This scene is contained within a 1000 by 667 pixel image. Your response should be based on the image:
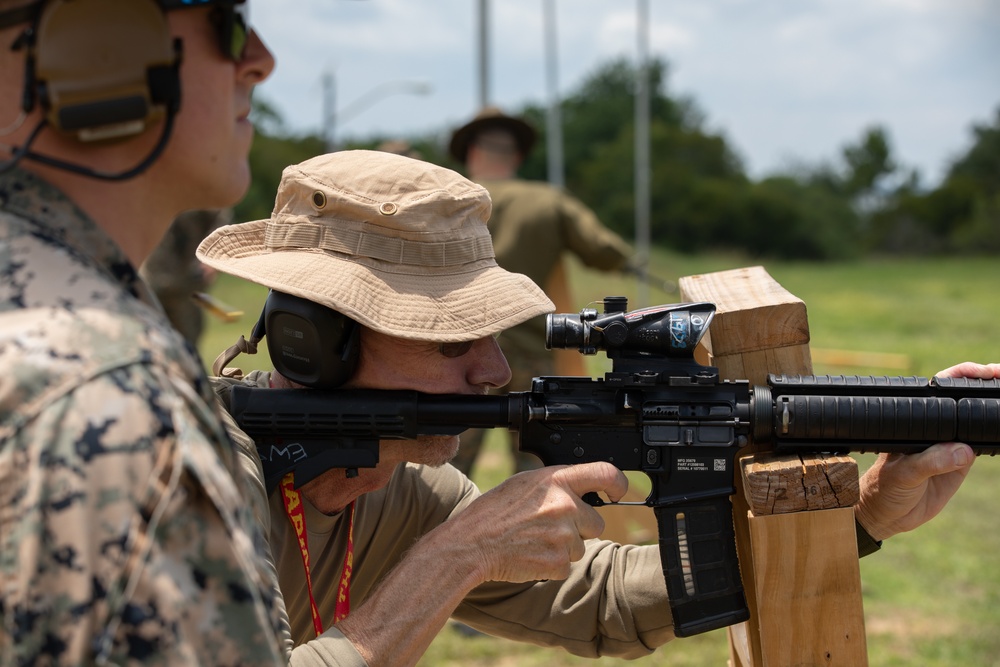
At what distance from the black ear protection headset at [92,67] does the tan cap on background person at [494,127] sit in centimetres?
654

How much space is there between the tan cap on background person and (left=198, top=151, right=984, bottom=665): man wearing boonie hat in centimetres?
535

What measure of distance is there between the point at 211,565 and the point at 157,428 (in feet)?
0.56

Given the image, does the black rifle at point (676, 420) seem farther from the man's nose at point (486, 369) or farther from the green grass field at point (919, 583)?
the green grass field at point (919, 583)

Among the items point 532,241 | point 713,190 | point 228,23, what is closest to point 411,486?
point 228,23

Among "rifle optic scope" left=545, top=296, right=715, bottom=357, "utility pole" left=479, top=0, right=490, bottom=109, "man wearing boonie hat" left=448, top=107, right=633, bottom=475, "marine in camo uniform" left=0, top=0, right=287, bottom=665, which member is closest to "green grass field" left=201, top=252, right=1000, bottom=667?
"man wearing boonie hat" left=448, top=107, right=633, bottom=475

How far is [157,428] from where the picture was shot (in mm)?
1168

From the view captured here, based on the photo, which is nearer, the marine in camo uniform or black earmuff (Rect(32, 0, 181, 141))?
the marine in camo uniform

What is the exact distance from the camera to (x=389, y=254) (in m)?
2.30

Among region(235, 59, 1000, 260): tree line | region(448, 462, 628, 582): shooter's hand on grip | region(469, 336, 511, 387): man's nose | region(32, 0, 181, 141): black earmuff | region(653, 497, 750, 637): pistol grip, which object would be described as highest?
region(32, 0, 181, 141): black earmuff

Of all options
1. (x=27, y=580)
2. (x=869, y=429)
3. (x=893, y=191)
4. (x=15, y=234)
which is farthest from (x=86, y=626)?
(x=893, y=191)

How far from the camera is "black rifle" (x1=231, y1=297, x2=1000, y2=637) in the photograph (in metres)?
2.34

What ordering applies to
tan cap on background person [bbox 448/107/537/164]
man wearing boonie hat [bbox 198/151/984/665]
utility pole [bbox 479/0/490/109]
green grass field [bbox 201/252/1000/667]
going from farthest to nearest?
utility pole [bbox 479/0/490/109]
tan cap on background person [bbox 448/107/537/164]
green grass field [bbox 201/252/1000/667]
man wearing boonie hat [bbox 198/151/984/665]

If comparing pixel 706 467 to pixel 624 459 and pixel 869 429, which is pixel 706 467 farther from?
pixel 869 429

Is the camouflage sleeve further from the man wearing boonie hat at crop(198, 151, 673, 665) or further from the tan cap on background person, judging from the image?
the tan cap on background person
